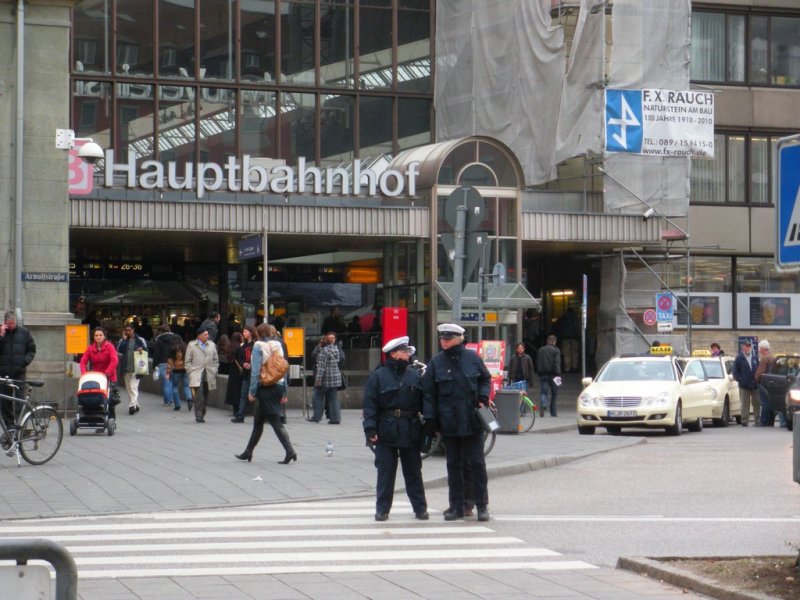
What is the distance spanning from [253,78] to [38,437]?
25627mm

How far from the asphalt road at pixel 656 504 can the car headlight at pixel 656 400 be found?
3.33 meters

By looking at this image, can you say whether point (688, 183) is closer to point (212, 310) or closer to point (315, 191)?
point (315, 191)

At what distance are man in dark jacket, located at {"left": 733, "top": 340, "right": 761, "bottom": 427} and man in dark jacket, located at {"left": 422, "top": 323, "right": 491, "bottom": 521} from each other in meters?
18.6

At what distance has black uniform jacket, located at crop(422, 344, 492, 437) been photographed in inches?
507

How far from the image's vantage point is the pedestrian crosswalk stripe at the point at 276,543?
33.3 feet

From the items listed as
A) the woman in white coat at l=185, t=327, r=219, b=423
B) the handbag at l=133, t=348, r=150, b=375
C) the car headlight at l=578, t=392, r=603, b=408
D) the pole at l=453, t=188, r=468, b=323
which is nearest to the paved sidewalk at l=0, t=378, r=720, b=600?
the woman in white coat at l=185, t=327, r=219, b=423

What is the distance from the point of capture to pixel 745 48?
147 ft

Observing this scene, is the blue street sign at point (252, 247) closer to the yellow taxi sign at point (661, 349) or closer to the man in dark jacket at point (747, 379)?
the man in dark jacket at point (747, 379)

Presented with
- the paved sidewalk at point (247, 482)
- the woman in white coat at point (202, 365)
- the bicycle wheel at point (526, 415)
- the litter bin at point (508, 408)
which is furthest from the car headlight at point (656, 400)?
the woman in white coat at point (202, 365)

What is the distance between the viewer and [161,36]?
40688 mm

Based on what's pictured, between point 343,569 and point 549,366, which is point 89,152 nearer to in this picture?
point 549,366

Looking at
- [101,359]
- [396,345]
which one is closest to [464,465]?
[396,345]

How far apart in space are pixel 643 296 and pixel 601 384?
13.9 metres

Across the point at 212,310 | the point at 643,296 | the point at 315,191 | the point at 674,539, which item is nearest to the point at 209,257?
the point at 212,310
